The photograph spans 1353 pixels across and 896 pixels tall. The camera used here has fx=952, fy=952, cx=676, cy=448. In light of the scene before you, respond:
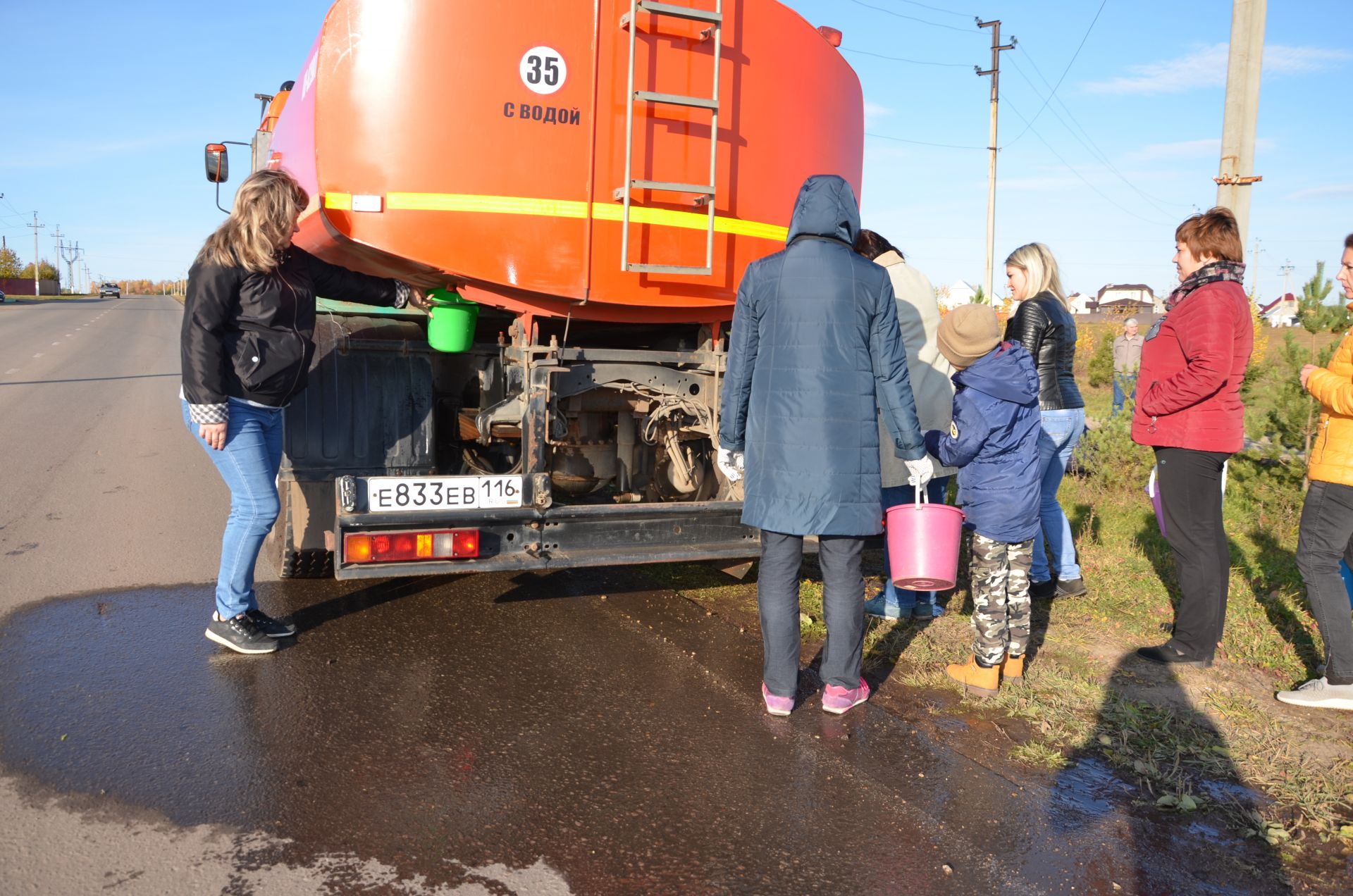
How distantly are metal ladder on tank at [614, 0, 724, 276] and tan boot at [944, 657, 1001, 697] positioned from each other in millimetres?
2043

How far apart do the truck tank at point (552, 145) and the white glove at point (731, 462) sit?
35.8 inches

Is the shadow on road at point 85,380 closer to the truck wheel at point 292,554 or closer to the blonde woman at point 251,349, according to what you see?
the truck wheel at point 292,554

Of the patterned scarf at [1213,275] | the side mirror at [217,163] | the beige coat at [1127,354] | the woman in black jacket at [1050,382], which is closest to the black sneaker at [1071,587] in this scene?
the woman in black jacket at [1050,382]

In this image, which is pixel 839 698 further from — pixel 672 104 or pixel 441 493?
pixel 672 104

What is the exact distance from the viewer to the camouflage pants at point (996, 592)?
3834 millimetres

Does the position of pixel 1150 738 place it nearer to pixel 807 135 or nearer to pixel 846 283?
pixel 846 283

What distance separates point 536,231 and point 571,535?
1.32 m

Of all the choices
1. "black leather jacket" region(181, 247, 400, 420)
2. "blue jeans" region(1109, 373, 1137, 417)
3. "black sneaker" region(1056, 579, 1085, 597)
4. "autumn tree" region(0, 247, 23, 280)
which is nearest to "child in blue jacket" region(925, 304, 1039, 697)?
"black sneaker" region(1056, 579, 1085, 597)

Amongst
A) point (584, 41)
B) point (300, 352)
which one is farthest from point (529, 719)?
point (584, 41)

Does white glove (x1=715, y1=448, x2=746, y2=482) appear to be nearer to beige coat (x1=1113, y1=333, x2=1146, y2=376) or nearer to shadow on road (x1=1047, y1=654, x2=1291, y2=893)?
shadow on road (x1=1047, y1=654, x2=1291, y2=893)

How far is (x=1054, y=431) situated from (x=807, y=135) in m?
2.00

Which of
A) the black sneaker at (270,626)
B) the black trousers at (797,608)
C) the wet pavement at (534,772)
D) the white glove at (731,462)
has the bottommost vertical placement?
the wet pavement at (534,772)

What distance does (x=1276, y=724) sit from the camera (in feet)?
11.8

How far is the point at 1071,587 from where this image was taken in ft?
17.0
